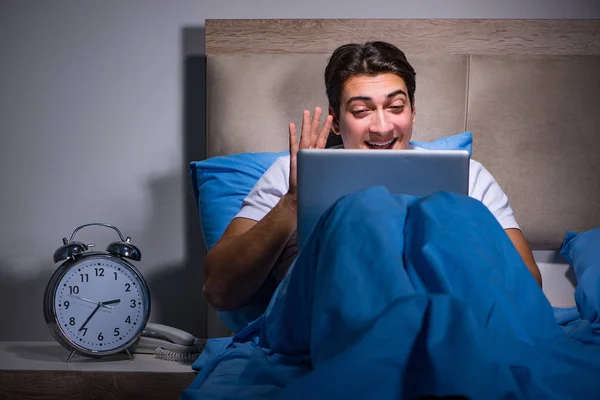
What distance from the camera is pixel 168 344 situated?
1779 millimetres

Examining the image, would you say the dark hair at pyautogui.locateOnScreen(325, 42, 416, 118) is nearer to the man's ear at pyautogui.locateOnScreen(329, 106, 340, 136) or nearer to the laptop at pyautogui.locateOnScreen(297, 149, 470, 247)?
the man's ear at pyautogui.locateOnScreen(329, 106, 340, 136)

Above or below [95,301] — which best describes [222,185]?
above

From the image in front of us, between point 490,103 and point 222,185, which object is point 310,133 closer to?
point 222,185

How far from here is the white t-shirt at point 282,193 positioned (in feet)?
5.51

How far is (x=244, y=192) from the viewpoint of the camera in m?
1.84

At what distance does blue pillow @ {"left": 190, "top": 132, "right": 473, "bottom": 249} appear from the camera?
1807 millimetres

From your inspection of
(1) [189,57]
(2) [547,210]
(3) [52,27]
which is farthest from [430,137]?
(3) [52,27]

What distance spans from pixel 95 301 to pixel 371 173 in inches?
34.8

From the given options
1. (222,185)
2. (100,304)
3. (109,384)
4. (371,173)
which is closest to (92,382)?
(109,384)

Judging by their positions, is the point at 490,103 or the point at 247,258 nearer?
the point at 247,258

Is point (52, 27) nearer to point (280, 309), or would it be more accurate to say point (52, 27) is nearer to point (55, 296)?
point (55, 296)

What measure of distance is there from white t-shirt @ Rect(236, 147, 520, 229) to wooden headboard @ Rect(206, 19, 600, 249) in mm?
276

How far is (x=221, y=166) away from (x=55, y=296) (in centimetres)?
53

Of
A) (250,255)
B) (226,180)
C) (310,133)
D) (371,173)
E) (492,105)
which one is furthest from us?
(492,105)
